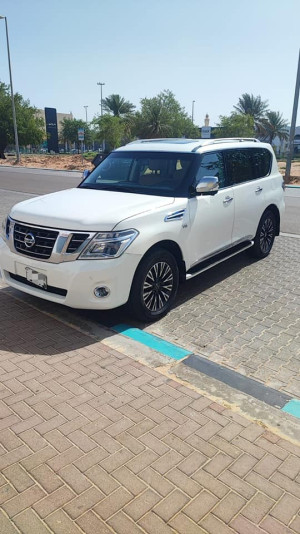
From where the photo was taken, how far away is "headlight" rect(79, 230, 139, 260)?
3973 mm

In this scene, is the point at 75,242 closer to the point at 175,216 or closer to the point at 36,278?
the point at 36,278

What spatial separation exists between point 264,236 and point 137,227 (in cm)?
336

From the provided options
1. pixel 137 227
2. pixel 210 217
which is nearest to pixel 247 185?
pixel 210 217

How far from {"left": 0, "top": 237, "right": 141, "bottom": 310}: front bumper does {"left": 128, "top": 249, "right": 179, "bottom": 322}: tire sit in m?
0.11

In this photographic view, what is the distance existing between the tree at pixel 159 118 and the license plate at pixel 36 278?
50.6 meters

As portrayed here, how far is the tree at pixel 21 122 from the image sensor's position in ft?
158

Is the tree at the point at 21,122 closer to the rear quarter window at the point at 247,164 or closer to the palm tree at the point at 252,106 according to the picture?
the palm tree at the point at 252,106

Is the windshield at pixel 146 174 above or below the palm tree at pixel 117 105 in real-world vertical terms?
below

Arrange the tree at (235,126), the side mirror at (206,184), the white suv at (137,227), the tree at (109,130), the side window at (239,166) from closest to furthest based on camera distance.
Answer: the white suv at (137,227) < the side mirror at (206,184) < the side window at (239,166) < the tree at (109,130) < the tree at (235,126)

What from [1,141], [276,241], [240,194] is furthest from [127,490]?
[1,141]

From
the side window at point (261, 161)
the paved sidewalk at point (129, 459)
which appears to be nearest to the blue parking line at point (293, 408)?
the paved sidewalk at point (129, 459)

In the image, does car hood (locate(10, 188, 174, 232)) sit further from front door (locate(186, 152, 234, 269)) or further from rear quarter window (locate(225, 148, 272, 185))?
rear quarter window (locate(225, 148, 272, 185))

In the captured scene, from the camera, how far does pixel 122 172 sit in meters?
5.47

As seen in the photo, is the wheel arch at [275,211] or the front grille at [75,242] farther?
the wheel arch at [275,211]
